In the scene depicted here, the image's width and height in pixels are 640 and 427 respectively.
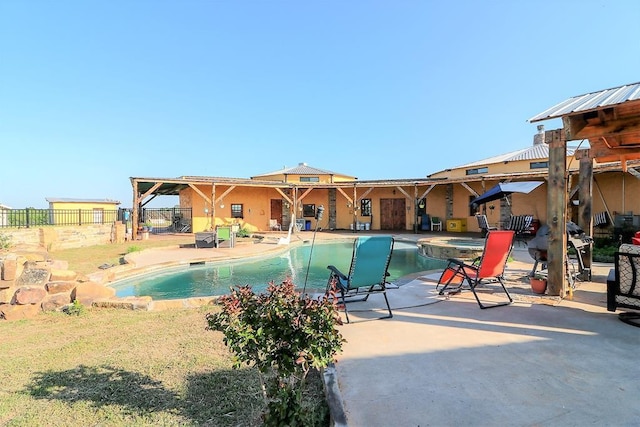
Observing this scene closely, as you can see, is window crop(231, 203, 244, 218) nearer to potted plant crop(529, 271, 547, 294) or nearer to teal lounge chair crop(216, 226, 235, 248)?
teal lounge chair crop(216, 226, 235, 248)

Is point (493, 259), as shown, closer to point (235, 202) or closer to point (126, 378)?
point (126, 378)

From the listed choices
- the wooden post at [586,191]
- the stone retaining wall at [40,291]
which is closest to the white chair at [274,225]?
the stone retaining wall at [40,291]

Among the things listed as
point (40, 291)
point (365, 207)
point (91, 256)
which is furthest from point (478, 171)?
point (40, 291)

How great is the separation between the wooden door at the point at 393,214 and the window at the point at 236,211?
8.95 m

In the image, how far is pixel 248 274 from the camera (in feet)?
26.9

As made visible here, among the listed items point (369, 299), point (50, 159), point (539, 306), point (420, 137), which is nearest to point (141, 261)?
point (369, 299)

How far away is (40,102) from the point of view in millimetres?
16719

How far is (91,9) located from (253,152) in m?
19.5

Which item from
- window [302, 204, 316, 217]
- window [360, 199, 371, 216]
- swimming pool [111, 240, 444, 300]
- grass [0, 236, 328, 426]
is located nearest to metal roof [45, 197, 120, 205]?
window [302, 204, 316, 217]

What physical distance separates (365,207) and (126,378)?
19072 millimetres

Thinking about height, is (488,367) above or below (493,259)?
below

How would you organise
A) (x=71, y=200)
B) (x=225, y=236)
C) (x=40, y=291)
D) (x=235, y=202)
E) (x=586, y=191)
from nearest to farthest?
(x=40, y=291)
(x=586, y=191)
(x=225, y=236)
(x=235, y=202)
(x=71, y=200)

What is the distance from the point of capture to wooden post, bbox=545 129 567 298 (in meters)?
4.30

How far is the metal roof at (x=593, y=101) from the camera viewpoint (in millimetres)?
3770
